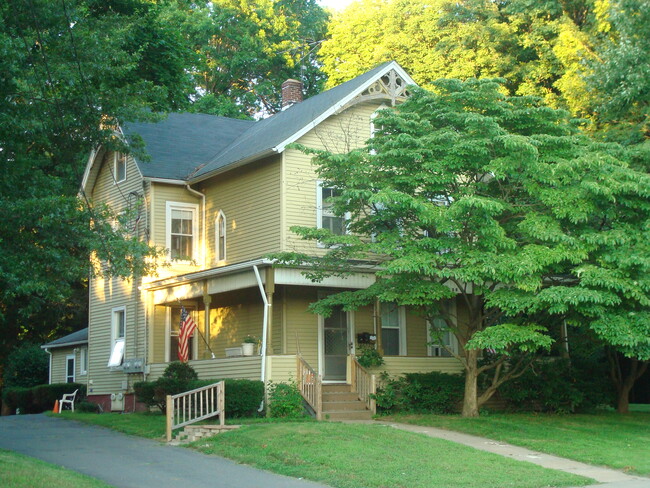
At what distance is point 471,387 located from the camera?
19891 mm

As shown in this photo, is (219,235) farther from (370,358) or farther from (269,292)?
(370,358)

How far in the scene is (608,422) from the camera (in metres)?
20.7

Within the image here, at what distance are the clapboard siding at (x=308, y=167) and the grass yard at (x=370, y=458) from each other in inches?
263

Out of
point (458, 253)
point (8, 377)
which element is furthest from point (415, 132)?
point (8, 377)

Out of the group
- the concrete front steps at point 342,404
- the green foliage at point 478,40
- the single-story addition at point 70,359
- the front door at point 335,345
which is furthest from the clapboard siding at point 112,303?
the green foliage at point 478,40

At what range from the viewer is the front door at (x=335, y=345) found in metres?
22.7

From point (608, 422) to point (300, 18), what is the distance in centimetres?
3579

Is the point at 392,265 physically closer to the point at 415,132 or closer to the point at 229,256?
the point at 415,132

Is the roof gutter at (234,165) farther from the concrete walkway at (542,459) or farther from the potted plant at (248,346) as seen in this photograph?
the concrete walkway at (542,459)

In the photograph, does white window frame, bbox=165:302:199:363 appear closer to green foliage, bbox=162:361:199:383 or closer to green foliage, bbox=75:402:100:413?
green foliage, bbox=162:361:199:383

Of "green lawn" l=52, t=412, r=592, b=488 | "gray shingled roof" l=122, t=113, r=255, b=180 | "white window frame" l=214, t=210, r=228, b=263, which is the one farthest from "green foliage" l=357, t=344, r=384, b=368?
"gray shingled roof" l=122, t=113, r=255, b=180

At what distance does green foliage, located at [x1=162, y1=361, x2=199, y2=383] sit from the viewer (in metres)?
21.4

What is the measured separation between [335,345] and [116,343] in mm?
7785

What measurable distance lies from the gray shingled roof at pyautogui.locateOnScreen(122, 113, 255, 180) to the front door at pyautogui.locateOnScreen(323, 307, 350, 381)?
21.1ft
